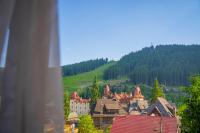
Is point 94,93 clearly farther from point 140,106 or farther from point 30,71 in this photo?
point 30,71

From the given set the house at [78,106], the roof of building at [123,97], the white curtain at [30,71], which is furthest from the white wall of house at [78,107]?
the white curtain at [30,71]

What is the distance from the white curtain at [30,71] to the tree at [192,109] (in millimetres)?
2299

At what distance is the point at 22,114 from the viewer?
1.80 ft

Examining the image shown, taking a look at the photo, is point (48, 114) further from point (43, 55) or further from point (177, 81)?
point (177, 81)

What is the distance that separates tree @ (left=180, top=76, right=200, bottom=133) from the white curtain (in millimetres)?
2299

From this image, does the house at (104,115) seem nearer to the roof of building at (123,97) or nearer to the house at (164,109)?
the house at (164,109)

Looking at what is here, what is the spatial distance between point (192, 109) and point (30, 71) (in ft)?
9.05

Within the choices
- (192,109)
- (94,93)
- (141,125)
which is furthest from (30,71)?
(94,93)

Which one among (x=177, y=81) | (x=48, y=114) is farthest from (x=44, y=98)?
(x=177, y=81)

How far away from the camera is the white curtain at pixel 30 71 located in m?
0.55

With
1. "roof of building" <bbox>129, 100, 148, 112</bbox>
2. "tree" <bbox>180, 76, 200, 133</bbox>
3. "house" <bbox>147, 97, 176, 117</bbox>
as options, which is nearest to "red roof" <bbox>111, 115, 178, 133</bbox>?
"tree" <bbox>180, 76, 200, 133</bbox>

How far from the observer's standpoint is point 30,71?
0.56 m

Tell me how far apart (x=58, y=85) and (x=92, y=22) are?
17.4 feet

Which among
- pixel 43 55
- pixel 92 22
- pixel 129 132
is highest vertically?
pixel 92 22
